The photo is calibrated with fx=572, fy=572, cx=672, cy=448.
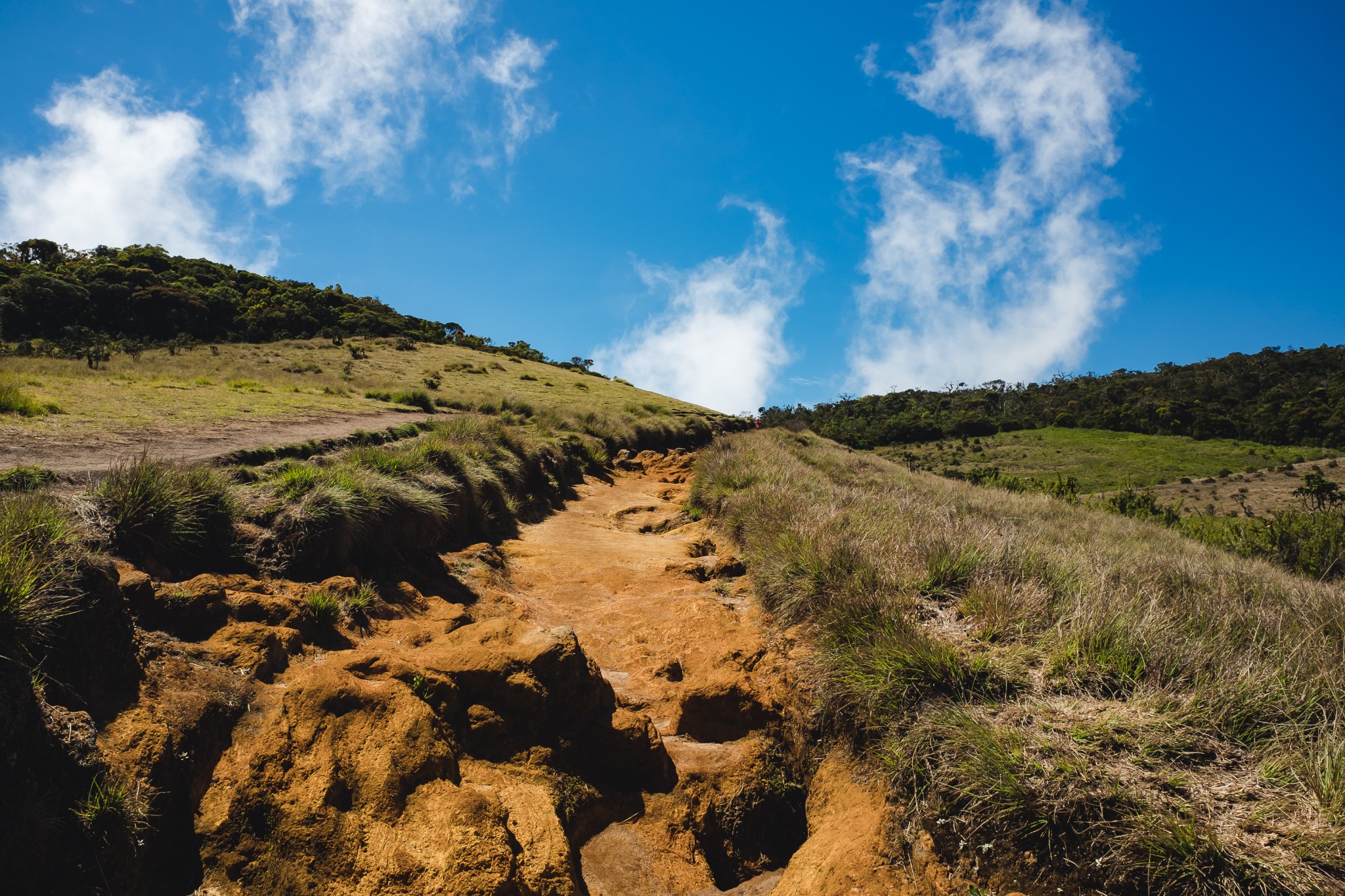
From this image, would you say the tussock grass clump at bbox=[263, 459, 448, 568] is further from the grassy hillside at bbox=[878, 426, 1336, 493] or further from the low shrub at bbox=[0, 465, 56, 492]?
the grassy hillside at bbox=[878, 426, 1336, 493]

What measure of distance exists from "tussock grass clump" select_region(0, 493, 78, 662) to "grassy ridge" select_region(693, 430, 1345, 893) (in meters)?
4.01

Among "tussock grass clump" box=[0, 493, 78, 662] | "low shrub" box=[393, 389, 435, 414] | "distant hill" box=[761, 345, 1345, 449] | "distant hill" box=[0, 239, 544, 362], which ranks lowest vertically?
"tussock grass clump" box=[0, 493, 78, 662]

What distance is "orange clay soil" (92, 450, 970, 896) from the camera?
95.7 inches

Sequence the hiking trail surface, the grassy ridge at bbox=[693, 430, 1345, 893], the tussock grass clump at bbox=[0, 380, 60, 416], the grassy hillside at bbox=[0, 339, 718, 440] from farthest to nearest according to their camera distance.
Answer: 1. the grassy hillside at bbox=[0, 339, 718, 440]
2. the tussock grass clump at bbox=[0, 380, 60, 416]
3. the hiking trail surface
4. the grassy ridge at bbox=[693, 430, 1345, 893]

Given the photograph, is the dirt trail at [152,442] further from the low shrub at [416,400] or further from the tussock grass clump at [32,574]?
the low shrub at [416,400]

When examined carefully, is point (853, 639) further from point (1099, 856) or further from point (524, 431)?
point (524, 431)

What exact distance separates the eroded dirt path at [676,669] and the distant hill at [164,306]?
24526 millimetres

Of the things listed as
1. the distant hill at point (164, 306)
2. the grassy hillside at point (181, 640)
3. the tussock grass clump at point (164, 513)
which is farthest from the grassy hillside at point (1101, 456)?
the tussock grass clump at point (164, 513)

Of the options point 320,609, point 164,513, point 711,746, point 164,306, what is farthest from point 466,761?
point 164,306

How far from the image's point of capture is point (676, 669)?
480cm

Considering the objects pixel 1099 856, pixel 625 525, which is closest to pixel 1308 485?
pixel 625 525

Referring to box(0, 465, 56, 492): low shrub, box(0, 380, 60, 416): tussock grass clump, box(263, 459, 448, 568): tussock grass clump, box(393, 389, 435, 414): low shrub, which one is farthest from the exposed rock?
box(393, 389, 435, 414): low shrub

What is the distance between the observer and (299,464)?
660cm

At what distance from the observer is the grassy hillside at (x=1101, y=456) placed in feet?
224
